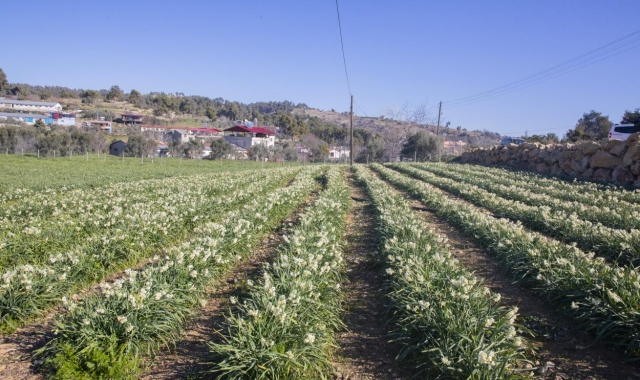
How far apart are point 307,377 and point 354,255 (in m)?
4.45

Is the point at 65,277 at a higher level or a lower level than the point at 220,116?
lower

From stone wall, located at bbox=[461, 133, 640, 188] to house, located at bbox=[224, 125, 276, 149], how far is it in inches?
2053

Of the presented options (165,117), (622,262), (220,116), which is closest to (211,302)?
(622,262)

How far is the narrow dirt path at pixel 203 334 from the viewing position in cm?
419

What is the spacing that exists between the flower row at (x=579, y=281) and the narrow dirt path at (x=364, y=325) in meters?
2.28

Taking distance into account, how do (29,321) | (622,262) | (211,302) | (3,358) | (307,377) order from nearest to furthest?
(307,377)
(3,358)
(29,321)
(211,302)
(622,262)

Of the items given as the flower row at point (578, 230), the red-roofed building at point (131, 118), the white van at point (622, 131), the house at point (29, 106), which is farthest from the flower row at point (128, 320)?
the house at point (29, 106)

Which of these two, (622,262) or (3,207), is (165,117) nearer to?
(3,207)

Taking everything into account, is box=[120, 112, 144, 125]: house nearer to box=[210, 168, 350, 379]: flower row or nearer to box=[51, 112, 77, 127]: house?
box=[51, 112, 77, 127]: house

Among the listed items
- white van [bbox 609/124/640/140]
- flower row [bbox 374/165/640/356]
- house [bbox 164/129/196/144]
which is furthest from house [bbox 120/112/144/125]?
flower row [bbox 374/165/640/356]

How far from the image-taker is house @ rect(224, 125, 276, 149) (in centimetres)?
7850

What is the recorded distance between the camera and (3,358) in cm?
441

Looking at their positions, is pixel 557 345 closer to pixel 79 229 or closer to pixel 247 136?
pixel 79 229

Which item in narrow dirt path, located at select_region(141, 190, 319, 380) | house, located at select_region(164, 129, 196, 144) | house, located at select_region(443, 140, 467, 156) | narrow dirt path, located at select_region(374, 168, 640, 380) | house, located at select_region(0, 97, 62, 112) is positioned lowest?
narrow dirt path, located at select_region(141, 190, 319, 380)
